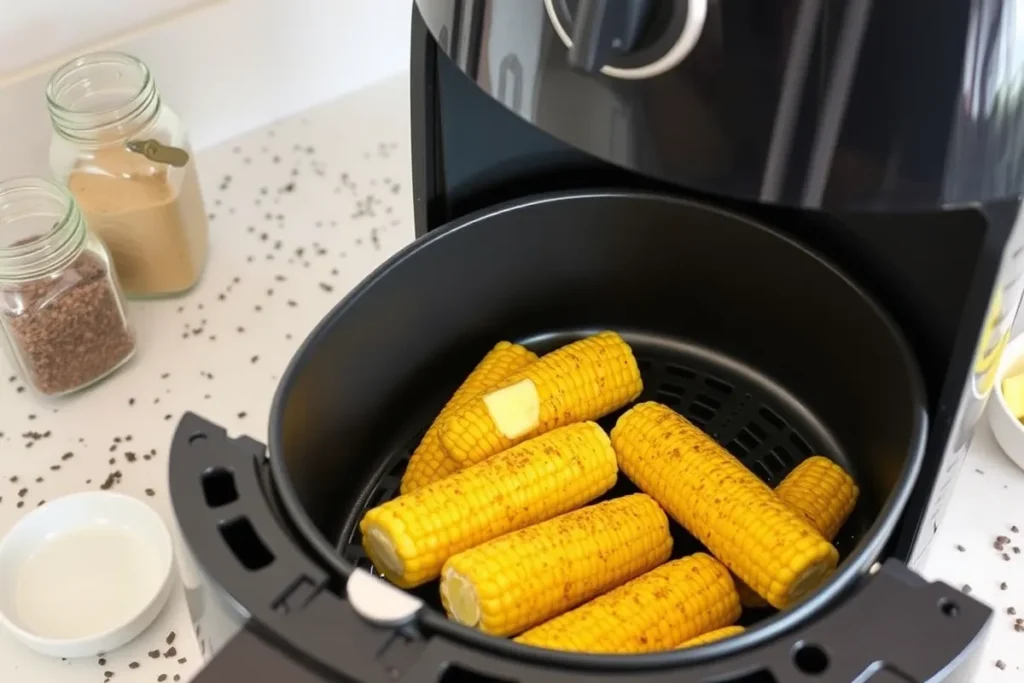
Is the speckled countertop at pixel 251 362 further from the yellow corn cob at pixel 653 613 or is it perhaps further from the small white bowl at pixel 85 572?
the yellow corn cob at pixel 653 613

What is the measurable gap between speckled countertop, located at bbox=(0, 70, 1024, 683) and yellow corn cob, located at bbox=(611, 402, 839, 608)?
0.76ft

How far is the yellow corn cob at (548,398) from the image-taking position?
63 cm

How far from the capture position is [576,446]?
2.02 feet

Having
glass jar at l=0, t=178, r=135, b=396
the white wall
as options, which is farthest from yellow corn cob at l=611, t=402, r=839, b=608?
the white wall

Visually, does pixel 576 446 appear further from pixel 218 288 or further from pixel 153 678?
pixel 218 288

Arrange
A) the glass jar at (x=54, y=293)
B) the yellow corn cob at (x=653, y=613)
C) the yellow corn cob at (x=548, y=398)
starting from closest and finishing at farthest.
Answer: the yellow corn cob at (x=653, y=613) → the yellow corn cob at (x=548, y=398) → the glass jar at (x=54, y=293)

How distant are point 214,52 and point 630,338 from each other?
0.49 m

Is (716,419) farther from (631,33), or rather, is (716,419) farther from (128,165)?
(128,165)

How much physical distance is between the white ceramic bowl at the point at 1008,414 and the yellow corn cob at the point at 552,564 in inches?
12.4

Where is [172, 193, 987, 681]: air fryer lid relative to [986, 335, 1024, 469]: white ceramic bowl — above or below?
above

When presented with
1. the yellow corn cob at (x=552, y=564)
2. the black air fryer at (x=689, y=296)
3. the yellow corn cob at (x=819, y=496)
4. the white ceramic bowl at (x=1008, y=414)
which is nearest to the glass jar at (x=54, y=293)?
the black air fryer at (x=689, y=296)

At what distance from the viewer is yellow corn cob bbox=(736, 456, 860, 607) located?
1.96 feet

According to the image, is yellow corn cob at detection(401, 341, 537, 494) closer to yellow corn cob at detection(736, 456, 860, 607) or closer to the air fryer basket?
the air fryer basket

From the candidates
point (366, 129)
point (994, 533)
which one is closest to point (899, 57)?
point (994, 533)
